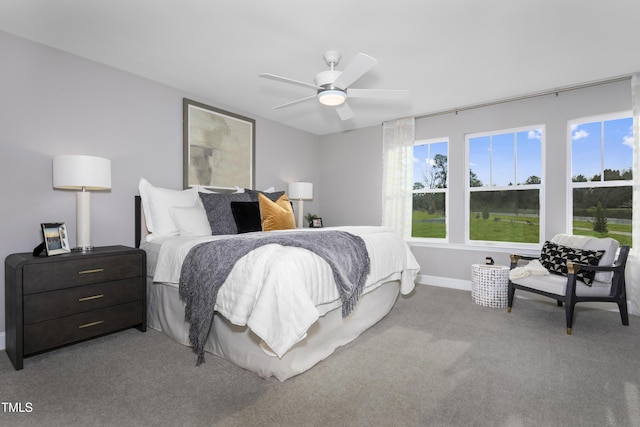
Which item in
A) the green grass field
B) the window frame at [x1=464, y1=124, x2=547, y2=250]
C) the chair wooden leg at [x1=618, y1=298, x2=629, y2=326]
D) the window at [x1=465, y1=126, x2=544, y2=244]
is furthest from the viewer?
the window at [x1=465, y1=126, x2=544, y2=244]

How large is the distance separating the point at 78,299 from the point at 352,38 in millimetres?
2920

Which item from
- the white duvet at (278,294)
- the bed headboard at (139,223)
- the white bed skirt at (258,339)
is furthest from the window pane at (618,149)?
the bed headboard at (139,223)

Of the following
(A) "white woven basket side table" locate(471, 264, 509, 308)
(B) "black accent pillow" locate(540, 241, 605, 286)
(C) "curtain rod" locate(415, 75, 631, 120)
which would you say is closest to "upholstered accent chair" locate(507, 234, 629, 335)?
(B) "black accent pillow" locate(540, 241, 605, 286)

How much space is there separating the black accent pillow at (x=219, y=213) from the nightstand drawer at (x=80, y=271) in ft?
2.49

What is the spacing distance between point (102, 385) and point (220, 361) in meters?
0.69

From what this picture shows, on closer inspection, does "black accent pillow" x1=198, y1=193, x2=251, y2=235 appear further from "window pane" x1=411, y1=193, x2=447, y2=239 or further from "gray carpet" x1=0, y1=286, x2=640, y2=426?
"window pane" x1=411, y1=193, x2=447, y2=239

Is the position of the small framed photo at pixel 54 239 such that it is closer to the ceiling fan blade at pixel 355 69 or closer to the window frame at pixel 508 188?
the ceiling fan blade at pixel 355 69

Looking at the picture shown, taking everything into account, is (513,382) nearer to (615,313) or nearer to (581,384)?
(581,384)

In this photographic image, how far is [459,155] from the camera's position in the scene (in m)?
4.54

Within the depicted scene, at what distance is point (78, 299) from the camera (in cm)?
235

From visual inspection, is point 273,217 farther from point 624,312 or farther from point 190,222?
point 624,312

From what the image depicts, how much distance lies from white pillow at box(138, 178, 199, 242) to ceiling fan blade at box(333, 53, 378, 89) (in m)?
1.97

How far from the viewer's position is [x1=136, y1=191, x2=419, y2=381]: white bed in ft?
5.81

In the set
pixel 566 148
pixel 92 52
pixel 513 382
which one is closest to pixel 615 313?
pixel 566 148
